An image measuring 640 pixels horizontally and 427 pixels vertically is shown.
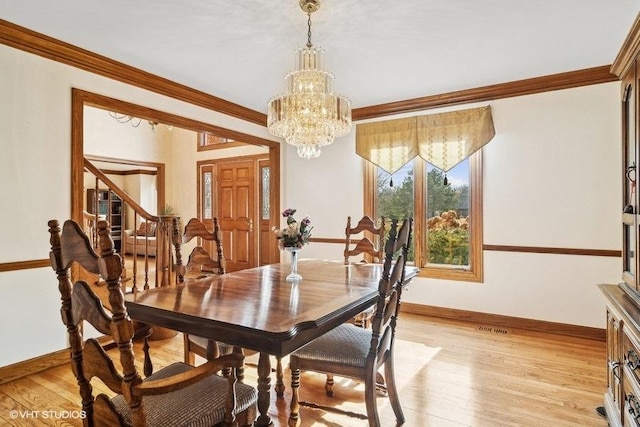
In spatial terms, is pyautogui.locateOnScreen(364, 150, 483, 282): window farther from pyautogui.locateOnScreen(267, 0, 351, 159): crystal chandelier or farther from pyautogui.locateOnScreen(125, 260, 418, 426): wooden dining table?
pyautogui.locateOnScreen(125, 260, 418, 426): wooden dining table

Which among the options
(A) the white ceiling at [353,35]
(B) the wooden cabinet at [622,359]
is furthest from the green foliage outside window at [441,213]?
(B) the wooden cabinet at [622,359]

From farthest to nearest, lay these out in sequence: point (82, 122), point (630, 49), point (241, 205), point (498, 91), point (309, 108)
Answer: point (241, 205), point (498, 91), point (82, 122), point (309, 108), point (630, 49)

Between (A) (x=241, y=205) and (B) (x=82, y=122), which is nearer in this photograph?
(B) (x=82, y=122)

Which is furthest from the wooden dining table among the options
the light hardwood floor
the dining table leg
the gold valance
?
the gold valance

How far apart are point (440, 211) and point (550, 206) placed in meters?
1.10

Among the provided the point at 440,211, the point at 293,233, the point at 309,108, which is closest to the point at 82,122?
the point at 309,108

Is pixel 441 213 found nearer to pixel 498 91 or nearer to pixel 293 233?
pixel 498 91

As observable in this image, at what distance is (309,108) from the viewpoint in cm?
257

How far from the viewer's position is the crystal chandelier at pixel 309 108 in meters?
2.57

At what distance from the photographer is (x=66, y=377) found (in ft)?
8.50

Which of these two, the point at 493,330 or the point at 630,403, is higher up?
the point at 630,403

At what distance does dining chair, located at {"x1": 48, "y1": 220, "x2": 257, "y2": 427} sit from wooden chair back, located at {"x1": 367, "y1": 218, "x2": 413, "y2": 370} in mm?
664

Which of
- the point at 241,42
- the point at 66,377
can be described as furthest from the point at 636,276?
the point at 66,377

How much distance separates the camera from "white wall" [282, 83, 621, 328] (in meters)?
3.34
